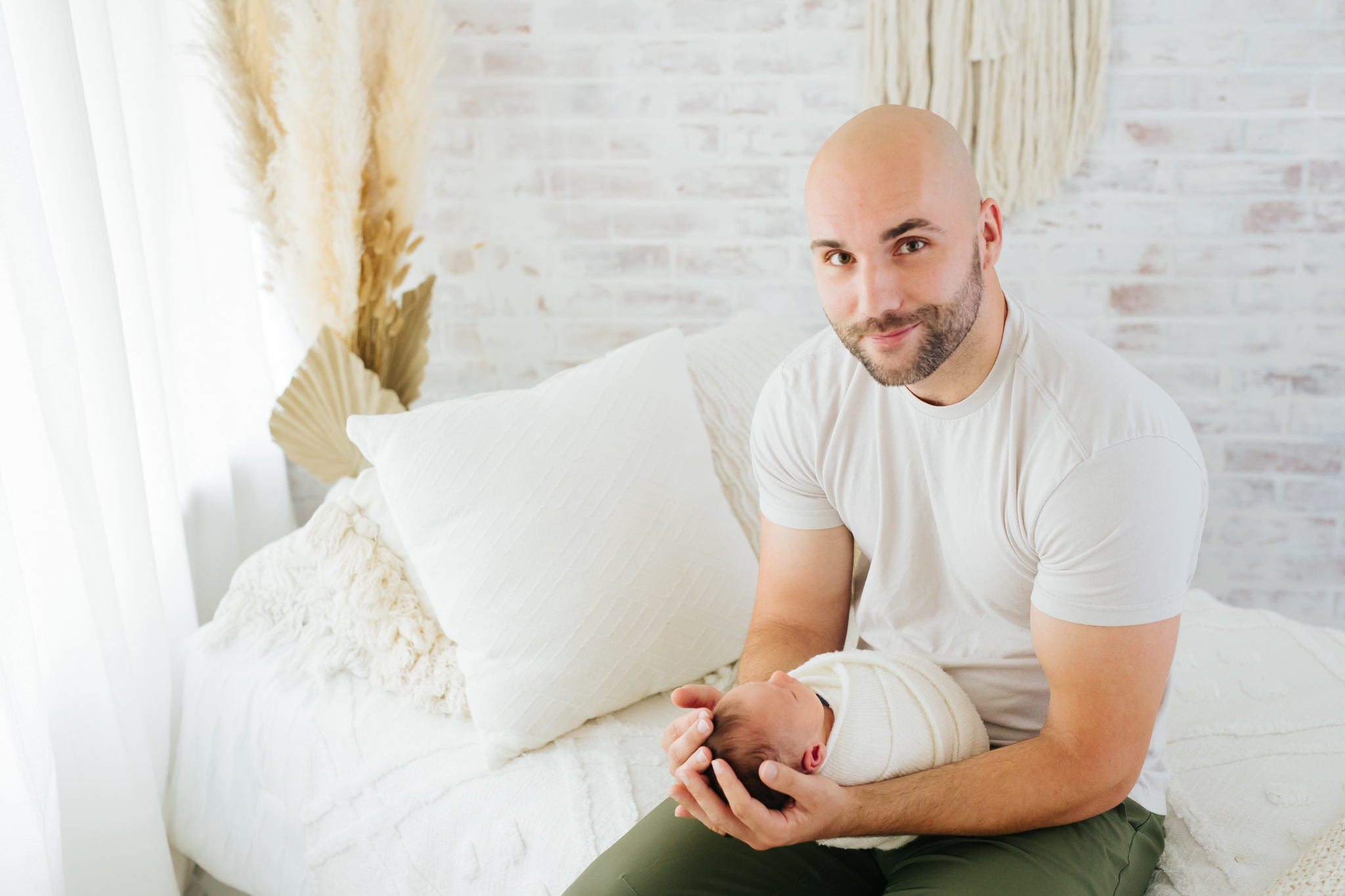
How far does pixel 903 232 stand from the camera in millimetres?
1025

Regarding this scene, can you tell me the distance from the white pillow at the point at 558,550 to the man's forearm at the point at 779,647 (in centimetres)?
15

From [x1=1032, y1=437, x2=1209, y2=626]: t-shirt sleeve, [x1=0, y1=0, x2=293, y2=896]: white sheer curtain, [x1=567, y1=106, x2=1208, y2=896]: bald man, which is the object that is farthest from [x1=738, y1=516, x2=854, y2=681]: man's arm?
[x1=0, y1=0, x2=293, y2=896]: white sheer curtain

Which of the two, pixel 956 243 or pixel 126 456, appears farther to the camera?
pixel 126 456

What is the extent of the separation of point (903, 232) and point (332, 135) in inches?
45.3

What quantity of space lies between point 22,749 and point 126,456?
0.44m

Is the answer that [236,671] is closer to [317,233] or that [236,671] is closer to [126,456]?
[126,456]

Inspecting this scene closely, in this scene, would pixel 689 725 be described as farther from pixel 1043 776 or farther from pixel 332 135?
pixel 332 135

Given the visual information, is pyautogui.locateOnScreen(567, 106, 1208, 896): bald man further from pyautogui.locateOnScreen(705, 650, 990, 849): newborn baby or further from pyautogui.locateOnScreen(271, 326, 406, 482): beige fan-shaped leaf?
pyautogui.locateOnScreen(271, 326, 406, 482): beige fan-shaped leaf

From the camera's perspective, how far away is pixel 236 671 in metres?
1.52

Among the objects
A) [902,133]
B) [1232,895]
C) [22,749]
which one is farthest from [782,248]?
[22,749]

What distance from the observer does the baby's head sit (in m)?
0.98

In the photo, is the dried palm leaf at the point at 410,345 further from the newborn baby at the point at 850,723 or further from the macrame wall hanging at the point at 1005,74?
the newborn baby at the point at 850,723

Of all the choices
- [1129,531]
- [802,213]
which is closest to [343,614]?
[1129,531]

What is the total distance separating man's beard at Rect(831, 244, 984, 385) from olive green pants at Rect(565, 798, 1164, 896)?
511mm
